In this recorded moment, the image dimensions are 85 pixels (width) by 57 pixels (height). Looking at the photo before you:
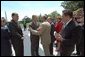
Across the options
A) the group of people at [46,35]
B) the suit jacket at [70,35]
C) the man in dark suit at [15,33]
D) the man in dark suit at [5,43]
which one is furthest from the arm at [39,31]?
the suit jacket at [70,35]

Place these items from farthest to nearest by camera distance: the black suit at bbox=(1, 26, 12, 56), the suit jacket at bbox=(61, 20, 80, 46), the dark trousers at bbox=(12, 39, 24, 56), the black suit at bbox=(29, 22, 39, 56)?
the black suit at bbox=(29, 22, 39, 56) < the dark trousers at bbox=(12, 39, 24, 56) < the black suit at bbox=(1, 26, 12, 56) < the suit jacket at bbox=(61, 20, 80, 46)

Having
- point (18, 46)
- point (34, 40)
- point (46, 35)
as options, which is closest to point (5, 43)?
point (18, 46)

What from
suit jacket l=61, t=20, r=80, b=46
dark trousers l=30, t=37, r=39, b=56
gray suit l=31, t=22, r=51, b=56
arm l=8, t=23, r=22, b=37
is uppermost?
suit jacket l=61, t=20, r=80, b=46

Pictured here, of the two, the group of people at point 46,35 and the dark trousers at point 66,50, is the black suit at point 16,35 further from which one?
the dark trousers at point 66,50

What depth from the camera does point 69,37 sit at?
7.91 meters

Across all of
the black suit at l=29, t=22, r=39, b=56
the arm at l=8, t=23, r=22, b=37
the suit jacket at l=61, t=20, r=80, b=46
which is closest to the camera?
the suit jacket at l=61, t=20, r=80, b=46

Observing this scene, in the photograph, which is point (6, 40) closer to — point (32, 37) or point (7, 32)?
point (7, 32)

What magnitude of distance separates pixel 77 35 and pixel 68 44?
0.32m

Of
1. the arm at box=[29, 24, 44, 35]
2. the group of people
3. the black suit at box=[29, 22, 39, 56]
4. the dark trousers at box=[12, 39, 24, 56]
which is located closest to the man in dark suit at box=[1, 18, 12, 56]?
the group of people

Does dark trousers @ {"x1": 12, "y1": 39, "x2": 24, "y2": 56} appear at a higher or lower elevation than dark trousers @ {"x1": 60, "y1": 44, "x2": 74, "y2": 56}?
lower

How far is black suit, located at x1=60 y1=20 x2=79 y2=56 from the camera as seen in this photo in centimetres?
785

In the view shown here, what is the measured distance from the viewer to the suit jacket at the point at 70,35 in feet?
25.7

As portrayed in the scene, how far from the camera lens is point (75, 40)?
7.88 meters

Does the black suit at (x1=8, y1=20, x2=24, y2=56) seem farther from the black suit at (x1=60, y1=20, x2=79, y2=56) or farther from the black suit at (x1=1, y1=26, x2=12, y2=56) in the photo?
the black suit at (x1=60, y1=20, x2=79, y2=56)
